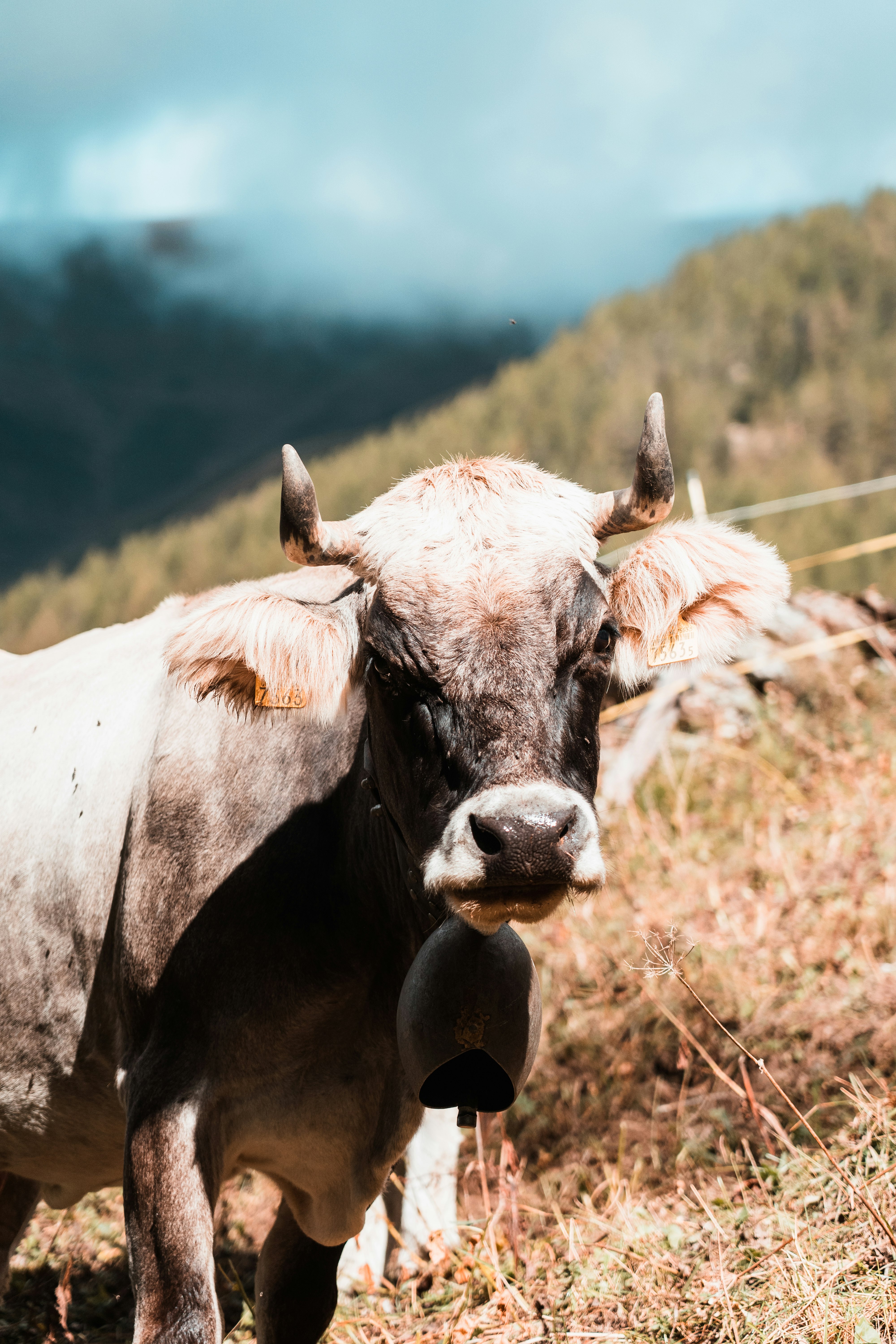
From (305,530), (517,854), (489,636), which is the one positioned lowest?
(517,854)

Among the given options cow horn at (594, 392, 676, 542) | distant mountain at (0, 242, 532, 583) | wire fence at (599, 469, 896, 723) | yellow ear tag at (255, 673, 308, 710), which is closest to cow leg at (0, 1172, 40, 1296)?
yellow ear tag at (255, 673, 308, 710)

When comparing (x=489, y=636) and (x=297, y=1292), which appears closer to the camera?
(x=489, y=636)

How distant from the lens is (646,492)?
2.86 metres

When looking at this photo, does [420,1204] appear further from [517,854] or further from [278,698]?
[517,854]

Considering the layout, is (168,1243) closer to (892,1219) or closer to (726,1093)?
(892,1219)

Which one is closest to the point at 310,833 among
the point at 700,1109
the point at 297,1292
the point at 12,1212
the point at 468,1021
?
the point at 468,1021

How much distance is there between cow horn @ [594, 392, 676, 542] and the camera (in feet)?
9.12

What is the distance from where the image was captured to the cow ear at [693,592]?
2951mm

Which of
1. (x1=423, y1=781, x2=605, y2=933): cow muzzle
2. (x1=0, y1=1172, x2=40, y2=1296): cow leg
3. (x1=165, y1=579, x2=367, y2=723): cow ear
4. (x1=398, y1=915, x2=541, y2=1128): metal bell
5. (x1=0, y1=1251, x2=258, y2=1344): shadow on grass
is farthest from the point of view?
(x1=0, y1=1172, x2=40, y2=1296): cow leg

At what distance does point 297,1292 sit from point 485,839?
7.01 ft

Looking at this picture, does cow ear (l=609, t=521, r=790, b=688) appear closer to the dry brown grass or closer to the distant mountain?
the dry brown grass

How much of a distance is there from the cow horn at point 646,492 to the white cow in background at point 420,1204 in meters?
2.86

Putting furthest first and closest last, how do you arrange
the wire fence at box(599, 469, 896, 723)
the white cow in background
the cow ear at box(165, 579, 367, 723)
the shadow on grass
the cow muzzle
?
the wire fence at box(599, 469, 896, 723) → the white cow in background → the shadow on grass → the cow ear at box(165, 579, 367, 723) → the cow muzzle

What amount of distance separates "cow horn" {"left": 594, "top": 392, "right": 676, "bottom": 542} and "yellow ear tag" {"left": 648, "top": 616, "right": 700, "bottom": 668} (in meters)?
0.32
